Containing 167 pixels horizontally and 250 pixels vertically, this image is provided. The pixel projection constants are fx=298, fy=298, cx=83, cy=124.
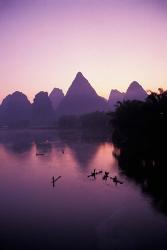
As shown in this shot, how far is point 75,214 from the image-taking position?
25516 mm

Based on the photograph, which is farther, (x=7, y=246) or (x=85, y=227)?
(x=85, y=227)

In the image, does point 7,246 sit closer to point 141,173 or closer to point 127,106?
point 141,173

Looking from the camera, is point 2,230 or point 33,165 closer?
point 2,230

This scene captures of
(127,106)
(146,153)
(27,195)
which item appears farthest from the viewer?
(127,106)

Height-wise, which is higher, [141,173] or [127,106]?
[127,106]

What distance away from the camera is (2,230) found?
22406 mm

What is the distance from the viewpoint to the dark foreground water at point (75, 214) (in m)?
20.0

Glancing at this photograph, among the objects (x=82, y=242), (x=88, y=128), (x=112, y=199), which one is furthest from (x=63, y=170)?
(x=88, y=128)

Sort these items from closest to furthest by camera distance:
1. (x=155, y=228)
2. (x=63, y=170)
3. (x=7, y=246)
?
(x=7, y=246) → (x=155, y=228) → (x=63, y=170)

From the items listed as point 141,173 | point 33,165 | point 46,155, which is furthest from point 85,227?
point 46,155

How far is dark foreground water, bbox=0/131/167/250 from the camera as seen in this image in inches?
787

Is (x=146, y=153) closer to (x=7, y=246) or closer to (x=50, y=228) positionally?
(x=50, y=228)

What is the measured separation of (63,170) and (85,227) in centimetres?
2276

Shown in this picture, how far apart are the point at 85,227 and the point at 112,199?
23.9ft
